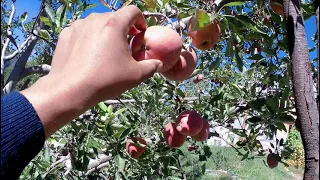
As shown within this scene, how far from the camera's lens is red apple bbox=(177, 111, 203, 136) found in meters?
1.66

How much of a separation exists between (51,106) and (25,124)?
6 cm

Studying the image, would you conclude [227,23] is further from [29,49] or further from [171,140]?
[29,49]

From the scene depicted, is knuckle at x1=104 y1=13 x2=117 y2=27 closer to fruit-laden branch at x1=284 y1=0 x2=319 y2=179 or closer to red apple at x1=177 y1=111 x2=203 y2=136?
fruit-laden branch at x1=284 y1=0 x2=319 y2=179

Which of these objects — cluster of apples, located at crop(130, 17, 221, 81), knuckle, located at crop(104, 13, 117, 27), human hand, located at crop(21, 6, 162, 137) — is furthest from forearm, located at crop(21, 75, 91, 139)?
cluster of apples, located at crop(130, 17, 221, 81)

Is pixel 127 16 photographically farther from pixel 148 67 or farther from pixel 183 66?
pixel 183 66

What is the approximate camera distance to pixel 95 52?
745mm

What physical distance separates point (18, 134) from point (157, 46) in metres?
0.43

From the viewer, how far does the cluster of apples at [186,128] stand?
5.48ft

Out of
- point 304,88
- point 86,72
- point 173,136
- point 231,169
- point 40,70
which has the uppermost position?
point 86,72

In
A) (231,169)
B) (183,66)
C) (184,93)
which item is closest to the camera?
(183,66)

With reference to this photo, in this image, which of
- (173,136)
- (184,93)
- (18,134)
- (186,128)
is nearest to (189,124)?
(186,128)

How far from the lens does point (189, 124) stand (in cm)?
166

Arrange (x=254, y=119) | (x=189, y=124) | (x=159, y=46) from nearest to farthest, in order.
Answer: (x=159, y=46), (x=189, y=124), (x=254, y=119)

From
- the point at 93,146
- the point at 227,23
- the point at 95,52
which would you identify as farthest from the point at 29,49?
the point at 95,52
